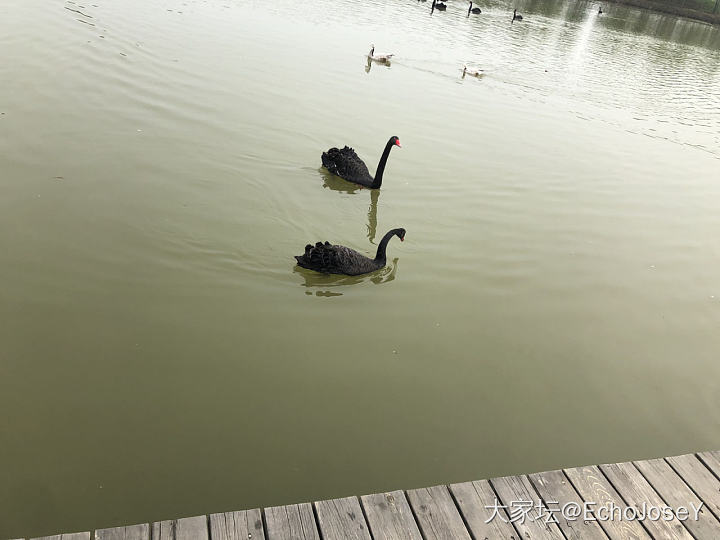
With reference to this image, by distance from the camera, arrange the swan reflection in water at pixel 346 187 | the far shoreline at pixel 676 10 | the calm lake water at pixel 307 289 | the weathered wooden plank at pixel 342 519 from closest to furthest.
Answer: the weathered wooden plank at pixel 342 519
the calm lake water at pixel 307 289
the swan reflection in water at pixel 346 187
the far shoreline at pixel 676 10

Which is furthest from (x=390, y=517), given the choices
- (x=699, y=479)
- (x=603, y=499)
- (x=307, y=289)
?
(x=307, y=289)

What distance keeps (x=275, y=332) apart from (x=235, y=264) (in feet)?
3.84

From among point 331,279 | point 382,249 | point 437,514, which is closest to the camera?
point 437,514

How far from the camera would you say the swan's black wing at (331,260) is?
5.80 metres

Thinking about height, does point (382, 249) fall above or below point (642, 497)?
above

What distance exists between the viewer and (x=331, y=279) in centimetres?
606

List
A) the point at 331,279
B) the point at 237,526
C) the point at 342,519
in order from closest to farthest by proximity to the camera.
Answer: the point at 237,526, the point at 342,519, the point at 331,279

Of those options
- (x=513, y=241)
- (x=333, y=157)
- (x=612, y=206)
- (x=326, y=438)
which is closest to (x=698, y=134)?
(x=612, y=206)

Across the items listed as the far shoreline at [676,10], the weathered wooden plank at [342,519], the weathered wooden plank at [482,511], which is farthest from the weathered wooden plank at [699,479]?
the far shoreline at [676,10]

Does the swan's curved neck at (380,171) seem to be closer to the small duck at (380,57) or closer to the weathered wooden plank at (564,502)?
the weathered wooden plank at (564,502)

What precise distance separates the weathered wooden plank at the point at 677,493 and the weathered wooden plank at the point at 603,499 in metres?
0.33

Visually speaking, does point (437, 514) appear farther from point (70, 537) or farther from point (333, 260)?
point (333, 260)

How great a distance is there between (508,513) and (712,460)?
1748mm

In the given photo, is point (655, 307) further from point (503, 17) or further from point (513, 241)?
point (503, 17)
